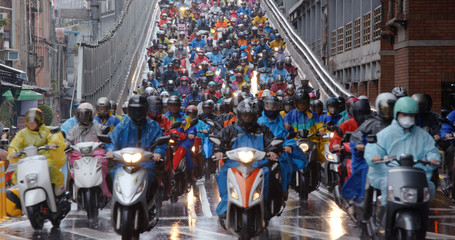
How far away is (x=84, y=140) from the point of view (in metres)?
14.2

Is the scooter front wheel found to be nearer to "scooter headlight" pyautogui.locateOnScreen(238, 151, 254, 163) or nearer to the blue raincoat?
the blue raincoat

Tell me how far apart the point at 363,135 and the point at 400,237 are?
225 cm

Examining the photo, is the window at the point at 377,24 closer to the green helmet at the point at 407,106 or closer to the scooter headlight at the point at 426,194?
the green helmet at the point at 407,106

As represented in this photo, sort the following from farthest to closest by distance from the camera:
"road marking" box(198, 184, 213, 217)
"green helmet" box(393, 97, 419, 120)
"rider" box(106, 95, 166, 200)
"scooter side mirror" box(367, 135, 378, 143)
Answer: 1. "road marking" box(198, 184, 213, 217)
2. "rider" box(106, 95, 166, 200)
3. "scooter side mirror" box(367, 135, 378, 143)
4. "green helmet" box(393, 97, 419, 120)

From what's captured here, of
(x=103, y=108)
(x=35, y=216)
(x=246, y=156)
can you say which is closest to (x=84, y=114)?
(x=103, y=108)

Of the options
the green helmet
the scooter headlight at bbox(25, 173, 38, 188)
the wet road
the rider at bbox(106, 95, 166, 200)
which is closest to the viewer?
the green helmet

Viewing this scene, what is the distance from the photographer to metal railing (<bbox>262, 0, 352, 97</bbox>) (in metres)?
28.4

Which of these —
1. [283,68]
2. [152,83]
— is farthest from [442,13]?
[152,83]

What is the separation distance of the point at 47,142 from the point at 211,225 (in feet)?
8.72

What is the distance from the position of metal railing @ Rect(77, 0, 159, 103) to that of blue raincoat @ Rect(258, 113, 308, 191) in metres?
10.9

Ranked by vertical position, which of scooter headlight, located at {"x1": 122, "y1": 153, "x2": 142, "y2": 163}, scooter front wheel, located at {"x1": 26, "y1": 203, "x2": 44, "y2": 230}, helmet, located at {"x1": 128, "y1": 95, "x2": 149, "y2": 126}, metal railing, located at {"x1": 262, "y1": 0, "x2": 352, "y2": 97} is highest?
metal railing, located at {"x1": 262, "y1": 0, "x2": 352, "y2": 97}

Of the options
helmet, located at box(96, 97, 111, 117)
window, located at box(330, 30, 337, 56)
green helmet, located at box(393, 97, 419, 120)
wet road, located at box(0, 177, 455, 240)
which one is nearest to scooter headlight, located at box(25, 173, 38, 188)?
wet road, located at box(0, 177, 455, 240)

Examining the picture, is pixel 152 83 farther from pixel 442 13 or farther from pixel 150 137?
pixel 150 137

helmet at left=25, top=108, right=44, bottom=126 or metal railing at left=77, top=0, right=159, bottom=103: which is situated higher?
metal railing at left=77, top=0, right=159, bottom=103
